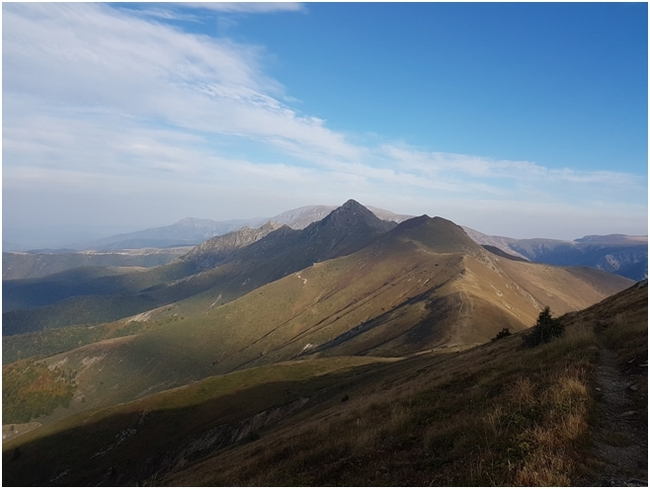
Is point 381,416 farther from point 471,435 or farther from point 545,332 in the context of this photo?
point 545,332

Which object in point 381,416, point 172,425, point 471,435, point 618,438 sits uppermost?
point 618,438

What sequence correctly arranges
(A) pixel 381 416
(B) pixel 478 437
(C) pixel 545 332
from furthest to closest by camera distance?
(C) pixel 545 332, (A) pixel 381 416, (B) pixel 478 437

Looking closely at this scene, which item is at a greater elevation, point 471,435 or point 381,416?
point 471,435

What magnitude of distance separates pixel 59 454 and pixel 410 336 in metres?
95.7

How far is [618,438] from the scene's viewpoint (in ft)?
34.6

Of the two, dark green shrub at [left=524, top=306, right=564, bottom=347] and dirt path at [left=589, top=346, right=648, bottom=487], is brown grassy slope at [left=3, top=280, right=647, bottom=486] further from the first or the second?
dark green shrub at [left=524, top=306, right=564, bottom=347]

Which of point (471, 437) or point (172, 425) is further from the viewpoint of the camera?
point (172, 425)

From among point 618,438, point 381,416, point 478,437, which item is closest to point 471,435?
point 478,437

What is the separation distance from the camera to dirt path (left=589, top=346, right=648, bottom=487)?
935 centimetres

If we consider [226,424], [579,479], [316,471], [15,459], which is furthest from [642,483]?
[15,459]

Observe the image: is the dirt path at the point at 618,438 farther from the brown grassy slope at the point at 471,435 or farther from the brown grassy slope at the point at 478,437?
the brown grassy slope at the point at 471,435

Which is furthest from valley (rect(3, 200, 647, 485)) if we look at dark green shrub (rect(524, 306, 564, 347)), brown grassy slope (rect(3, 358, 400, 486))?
dark green shrub (rect(524, 306, 564, 347))

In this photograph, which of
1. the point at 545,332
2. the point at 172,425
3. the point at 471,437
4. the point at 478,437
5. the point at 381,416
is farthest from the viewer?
the point at 172,425

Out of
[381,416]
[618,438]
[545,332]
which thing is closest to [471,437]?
[618,438]
